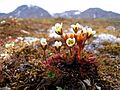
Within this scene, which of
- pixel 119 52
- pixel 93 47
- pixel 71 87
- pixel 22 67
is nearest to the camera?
pixel 71 87

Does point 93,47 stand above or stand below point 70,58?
below

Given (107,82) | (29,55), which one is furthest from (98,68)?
(29,55)

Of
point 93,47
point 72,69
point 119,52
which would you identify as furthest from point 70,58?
point 93,47

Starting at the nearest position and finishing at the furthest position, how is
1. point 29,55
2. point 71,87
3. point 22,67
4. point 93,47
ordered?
1. point 71,87
2. point 22,67
3. point 29,55
4. point 93,47

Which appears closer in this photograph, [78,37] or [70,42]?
[70,42]

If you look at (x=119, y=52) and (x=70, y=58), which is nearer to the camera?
(x=70, y=58)

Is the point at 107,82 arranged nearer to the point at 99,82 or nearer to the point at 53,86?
the point at 99,82

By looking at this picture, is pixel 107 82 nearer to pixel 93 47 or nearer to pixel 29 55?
pixel 29 55

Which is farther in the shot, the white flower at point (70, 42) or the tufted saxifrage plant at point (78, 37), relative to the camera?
the tufted saxifrage plant at point (78, 37)

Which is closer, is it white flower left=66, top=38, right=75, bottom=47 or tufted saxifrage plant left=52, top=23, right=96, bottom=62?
white flower left=66, top=38, right=75, bottom=47
